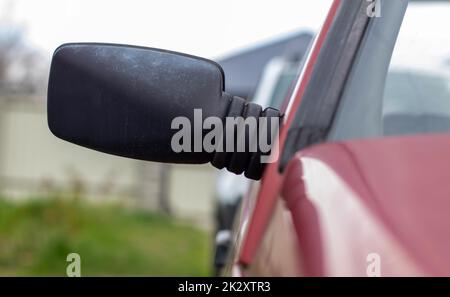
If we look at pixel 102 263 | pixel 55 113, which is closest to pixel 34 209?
pixel 102 263

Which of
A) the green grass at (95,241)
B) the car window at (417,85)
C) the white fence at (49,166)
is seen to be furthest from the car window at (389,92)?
the white fence at (49,166)

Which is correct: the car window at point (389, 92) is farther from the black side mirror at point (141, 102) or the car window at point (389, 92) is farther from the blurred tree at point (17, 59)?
the blurred tree at point (17, 59)

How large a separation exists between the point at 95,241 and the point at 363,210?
10.2m

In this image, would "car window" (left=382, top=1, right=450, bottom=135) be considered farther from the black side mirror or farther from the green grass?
the green grass

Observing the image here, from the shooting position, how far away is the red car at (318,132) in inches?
41.8

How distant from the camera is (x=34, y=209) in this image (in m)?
12.0

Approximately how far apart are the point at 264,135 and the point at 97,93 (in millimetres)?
272

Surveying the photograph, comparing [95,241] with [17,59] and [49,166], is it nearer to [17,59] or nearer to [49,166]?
[49,166]

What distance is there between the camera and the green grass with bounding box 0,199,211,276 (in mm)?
9641

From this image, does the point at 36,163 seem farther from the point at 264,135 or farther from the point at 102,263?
the point at 264,135

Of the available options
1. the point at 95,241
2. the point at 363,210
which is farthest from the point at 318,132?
the point at 95,241

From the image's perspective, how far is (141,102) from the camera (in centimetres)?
136

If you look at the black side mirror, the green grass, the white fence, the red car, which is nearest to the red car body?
the red car

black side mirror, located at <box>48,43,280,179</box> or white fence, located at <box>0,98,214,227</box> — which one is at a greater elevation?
black side mirror, located at <box>48,43,280,179</box>
